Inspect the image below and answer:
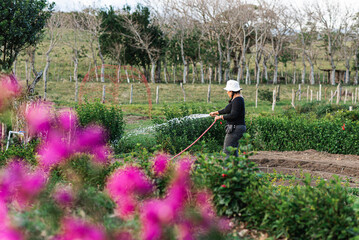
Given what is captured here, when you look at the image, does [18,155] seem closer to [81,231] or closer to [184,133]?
[81,231]

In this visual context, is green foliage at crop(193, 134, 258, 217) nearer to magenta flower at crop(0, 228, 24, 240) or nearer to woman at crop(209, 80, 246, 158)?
magenta flower at crop(0, 228, 24, 240)

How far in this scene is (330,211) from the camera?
358 cm

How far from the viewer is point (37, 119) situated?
8664 mm

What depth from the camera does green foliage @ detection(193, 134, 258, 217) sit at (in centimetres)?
452

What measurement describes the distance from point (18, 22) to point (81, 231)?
41.0 ft

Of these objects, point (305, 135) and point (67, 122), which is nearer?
point (67, 122)

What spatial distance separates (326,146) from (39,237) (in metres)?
9.50

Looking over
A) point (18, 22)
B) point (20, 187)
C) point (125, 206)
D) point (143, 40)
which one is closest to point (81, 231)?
point (125, 206)

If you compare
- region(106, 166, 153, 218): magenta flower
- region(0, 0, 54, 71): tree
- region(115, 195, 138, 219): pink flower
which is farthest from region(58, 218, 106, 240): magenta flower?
region(0, 0, 54, 71): tree

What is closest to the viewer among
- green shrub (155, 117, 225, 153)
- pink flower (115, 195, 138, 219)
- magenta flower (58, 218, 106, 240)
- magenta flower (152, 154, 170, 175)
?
magenta flower (58, 218, 106, 240)

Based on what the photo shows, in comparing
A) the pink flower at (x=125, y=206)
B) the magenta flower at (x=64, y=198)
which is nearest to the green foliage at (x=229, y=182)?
the pink flower at (x=125, y=206)

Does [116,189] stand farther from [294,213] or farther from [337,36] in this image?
[337,36]

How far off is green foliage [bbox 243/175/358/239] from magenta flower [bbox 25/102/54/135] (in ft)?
19.3

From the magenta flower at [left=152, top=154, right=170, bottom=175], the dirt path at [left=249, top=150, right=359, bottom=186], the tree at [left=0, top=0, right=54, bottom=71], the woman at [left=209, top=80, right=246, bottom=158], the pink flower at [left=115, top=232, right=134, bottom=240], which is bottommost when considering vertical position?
the dirt path at [left=249, top=150, right=359, bottom=186]
